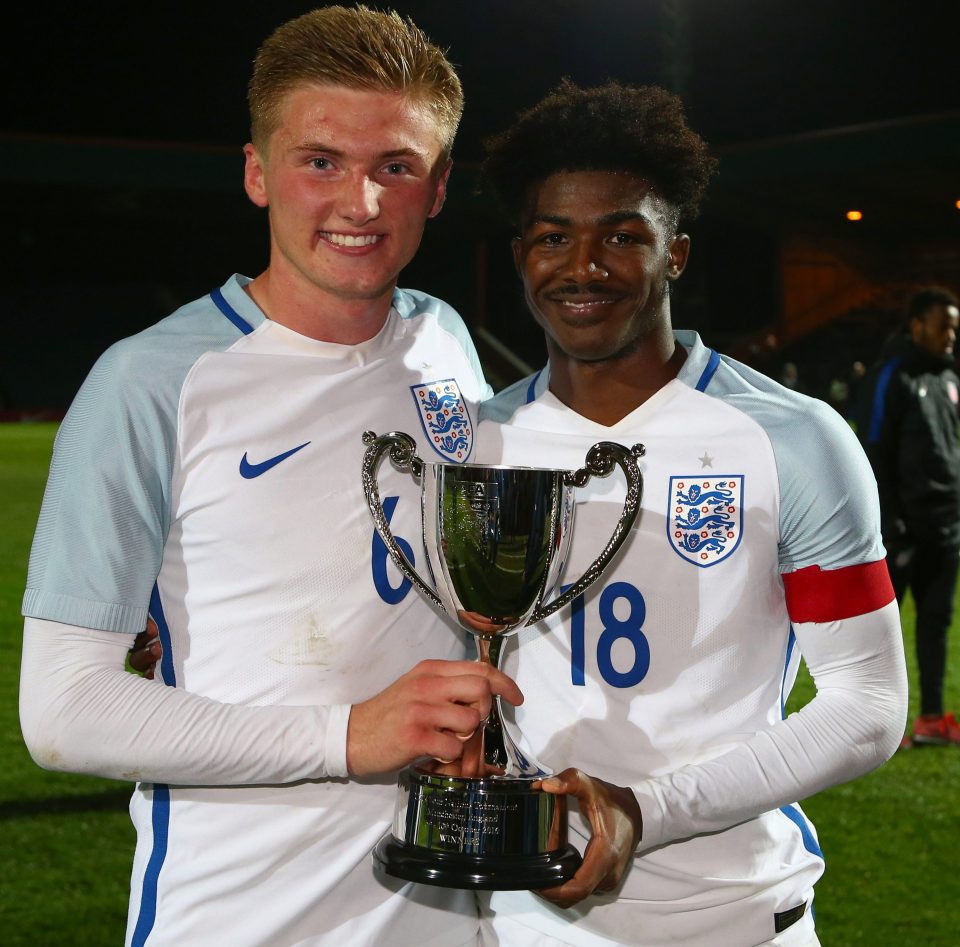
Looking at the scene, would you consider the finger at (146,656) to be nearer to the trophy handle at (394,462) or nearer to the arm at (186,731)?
the arm at (186,731)

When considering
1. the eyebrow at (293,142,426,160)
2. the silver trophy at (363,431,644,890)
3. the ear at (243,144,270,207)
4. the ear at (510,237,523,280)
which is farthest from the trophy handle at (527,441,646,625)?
the ear at (243,144,270,207)

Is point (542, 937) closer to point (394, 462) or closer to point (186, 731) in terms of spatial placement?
point (186, 731)

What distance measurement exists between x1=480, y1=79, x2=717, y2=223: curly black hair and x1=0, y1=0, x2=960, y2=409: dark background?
1950cm

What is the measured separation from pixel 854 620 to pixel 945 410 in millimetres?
3641

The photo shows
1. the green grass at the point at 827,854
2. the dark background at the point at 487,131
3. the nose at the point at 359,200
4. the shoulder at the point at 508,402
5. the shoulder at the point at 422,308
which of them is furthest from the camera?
the dark background at the point at 487,131

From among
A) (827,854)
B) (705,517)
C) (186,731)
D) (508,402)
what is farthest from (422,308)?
(827,854)

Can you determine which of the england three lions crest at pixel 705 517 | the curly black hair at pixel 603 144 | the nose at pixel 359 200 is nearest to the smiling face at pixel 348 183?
the nose at pixel 359 200

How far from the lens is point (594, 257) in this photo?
1.71 meters

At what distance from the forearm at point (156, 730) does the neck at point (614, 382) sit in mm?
590

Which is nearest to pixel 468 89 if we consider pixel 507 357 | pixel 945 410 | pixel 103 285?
pixel 507 357

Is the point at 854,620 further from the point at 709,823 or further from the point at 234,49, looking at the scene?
the point at 234,49

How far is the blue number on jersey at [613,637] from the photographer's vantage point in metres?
1.75

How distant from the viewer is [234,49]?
25562 mm

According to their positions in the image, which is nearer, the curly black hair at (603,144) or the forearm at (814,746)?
the forearm at (814,746)
